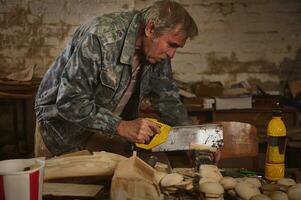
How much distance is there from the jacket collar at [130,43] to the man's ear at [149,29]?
0.06 meters

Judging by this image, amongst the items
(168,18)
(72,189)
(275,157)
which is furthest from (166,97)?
(72,189)

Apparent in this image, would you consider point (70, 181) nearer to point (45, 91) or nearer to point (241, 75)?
point (45, 91)

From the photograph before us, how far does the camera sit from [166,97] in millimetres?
2316

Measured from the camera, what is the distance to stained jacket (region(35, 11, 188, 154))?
5.94ft

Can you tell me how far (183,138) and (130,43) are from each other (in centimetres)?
56

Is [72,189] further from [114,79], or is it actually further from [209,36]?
[209,36]

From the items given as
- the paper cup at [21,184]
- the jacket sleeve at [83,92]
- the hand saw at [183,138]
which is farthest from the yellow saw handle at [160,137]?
the paper cup at [21,184]

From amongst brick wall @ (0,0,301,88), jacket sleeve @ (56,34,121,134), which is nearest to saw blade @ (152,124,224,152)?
jacket sleeve @ (56,34,121,134)

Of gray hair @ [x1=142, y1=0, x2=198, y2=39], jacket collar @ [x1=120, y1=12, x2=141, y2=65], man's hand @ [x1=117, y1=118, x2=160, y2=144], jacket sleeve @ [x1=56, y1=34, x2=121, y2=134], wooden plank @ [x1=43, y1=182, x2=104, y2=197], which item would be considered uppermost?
gray hair @ [x1=142, y1=0, x2=198, y2=39]

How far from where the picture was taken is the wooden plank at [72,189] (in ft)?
4.15

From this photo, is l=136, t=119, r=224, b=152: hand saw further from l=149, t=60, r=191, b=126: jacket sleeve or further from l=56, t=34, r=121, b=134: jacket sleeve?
l=149, t=60, r=191, b=126: jacket sleeve

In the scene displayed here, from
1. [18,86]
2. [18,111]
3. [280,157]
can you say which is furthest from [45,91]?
[18,111]

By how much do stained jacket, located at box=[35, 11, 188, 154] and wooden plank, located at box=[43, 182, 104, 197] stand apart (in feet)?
1.60

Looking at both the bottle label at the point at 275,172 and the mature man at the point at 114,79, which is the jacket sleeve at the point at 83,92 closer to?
the mature man at the point at 114,79
